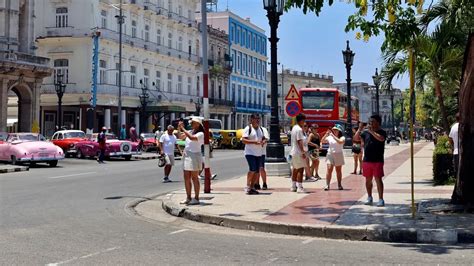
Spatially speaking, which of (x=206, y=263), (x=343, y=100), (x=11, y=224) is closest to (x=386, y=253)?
(x=206, y=263)

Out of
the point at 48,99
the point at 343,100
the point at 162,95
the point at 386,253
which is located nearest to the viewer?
the point at 386,253

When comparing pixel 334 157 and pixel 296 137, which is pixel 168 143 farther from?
pixel 334 157

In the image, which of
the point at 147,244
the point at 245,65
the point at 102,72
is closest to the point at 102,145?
the point at 102,72

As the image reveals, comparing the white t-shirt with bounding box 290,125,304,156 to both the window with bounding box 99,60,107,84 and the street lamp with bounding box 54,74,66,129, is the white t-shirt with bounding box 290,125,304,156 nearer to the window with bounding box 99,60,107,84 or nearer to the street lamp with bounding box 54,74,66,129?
the street lamp with bounding box 54,74,66,129

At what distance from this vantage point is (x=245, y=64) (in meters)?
77.8

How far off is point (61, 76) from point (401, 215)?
125 feet

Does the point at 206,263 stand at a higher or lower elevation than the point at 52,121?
lower

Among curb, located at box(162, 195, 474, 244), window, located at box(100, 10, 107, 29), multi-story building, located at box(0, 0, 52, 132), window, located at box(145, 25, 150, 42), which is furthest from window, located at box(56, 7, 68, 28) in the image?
curb, located at box(162, 195, 474, 244)

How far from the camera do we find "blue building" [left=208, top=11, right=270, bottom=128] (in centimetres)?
7181

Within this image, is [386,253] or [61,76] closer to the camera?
[386,253]

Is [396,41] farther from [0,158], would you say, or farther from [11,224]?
[0,158]

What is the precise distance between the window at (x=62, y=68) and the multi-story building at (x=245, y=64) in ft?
92.1

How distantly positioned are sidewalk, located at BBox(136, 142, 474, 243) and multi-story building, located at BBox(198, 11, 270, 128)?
5861 centimetres

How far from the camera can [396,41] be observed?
10281 millimetres
